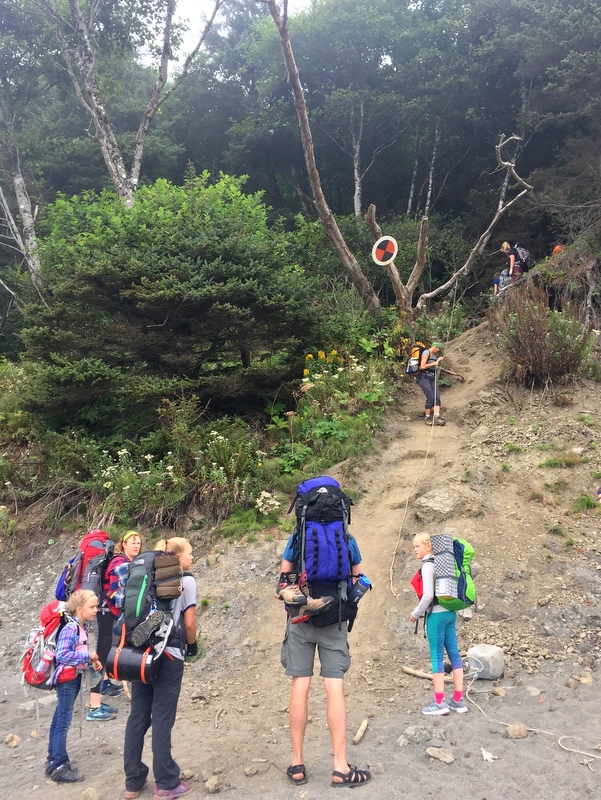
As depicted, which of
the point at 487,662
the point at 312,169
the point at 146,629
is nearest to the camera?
the point at 146,629

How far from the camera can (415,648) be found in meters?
5.64

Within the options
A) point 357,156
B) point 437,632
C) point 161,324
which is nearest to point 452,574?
point 437,632

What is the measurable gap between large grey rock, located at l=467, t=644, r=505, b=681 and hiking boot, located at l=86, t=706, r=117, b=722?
3.20 metres

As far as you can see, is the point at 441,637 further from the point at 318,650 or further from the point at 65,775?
the point at 65,775

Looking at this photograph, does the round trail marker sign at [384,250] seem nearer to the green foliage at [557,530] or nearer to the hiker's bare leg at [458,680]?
the green foliage at [557,530]

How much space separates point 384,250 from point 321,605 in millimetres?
9153

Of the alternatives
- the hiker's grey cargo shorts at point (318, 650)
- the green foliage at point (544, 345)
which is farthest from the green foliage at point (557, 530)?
the hiker's grey cargo shorts at point (318, 650)

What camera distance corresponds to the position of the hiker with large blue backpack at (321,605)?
3539mm

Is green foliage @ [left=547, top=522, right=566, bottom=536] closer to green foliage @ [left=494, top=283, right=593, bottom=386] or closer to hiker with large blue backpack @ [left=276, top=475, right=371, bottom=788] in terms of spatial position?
green foliage @ [left=494, top=283, right=593, bottom=386]

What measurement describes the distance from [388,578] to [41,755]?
12.4 ft

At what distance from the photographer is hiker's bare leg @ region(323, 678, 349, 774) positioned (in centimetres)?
346

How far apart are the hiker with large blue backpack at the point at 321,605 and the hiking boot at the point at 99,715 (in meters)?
2.31

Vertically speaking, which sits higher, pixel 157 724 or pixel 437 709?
pixel 157 724

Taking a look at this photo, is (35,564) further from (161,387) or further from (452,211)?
(452,211)
